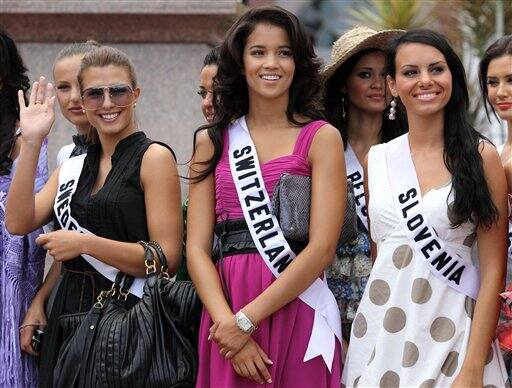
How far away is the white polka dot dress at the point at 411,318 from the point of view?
4.50m

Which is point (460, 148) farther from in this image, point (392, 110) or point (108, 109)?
point (108, 109)

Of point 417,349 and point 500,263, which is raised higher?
point 500,263

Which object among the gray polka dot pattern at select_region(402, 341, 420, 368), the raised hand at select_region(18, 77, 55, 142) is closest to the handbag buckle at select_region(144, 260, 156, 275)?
the raised hand at select_region(18, 77, 55, 142)

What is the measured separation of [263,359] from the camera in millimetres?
4559

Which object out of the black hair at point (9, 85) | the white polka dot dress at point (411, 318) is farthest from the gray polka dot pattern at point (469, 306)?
the black hair at point (9, 85)

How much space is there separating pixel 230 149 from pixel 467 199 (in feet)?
3.21

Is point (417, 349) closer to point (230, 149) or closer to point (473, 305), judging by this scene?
point (473, 305)

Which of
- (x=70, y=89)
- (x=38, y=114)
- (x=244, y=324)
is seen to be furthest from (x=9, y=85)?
(x=244, y=324)

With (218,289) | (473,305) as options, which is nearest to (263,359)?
(218,289)

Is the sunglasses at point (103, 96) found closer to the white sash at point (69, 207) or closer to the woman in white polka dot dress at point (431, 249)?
the white sash at point (69, 207)

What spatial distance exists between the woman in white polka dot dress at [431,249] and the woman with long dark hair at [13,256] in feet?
4.91

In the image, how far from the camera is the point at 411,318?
4559 mm

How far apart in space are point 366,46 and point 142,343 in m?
1.78

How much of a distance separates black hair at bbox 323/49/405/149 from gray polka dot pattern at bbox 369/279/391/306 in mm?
1072
